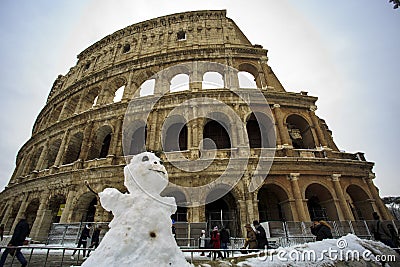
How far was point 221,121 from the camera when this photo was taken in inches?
586

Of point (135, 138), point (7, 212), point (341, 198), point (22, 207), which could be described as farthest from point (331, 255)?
point (7, 212)

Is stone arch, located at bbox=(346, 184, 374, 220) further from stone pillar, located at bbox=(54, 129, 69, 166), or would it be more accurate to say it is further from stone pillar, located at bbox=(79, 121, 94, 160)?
stone pillar, located at bbox=(54, 129, 69, 166)

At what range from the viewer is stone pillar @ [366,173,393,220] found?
12.2 meters

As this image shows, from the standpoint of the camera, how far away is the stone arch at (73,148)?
15.6 m

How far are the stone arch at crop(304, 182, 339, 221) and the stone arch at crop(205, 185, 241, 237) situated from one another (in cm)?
413

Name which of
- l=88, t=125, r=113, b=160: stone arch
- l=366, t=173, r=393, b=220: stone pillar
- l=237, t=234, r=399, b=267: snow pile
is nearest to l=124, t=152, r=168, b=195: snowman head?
l=237, t=234, r=399, b=267: snow pile

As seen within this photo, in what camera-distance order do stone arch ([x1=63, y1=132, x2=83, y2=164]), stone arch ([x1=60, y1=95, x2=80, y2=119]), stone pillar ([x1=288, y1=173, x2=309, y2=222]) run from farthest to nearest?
stone arch ([x1=60, y1=95, x2=80, y2=119]) < stone arch ([x1=63, y1=132, x2=83, y2=164]) < stone pillar ([x1=288, y1=173, x2=309, y2=222])

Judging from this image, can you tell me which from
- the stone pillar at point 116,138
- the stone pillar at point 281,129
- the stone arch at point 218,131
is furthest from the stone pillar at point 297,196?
the stone pillar at point 116,138

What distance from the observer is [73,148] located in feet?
52.9

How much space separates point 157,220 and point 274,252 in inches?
69.2

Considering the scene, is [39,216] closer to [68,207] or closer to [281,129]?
[68,207]

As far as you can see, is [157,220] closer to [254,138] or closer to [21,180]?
[254,138]

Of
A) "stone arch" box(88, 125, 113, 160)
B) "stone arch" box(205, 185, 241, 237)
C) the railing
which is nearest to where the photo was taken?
the railing

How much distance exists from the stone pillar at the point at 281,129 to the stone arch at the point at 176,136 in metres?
6.31
